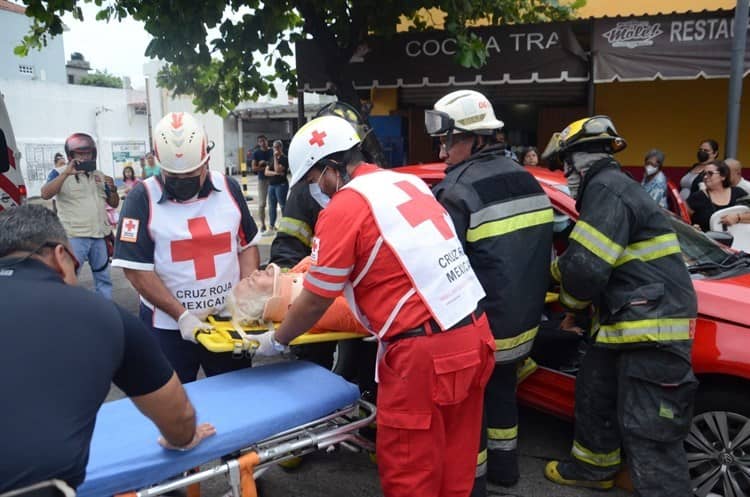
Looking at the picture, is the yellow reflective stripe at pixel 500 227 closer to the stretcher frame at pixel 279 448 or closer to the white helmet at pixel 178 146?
the stretcher frame at pixel 279 448

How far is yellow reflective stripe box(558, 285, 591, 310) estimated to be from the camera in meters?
2.93

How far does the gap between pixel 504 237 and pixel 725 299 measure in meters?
1.11

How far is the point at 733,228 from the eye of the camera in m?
5.40

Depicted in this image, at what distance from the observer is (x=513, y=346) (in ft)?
9.55

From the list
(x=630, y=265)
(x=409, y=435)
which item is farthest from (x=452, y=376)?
(x=630, y=265)

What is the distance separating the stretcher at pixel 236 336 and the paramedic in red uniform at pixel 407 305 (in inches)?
15.4

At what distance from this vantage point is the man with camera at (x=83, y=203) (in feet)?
19.0

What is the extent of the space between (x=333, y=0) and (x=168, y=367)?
555cm

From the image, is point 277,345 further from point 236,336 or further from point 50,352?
point 50,352

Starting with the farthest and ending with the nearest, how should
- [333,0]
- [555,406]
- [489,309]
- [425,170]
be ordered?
[333,0] → [425,170] → [555,406] → [489,309]

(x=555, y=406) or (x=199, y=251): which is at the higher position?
(x=199, y=251)

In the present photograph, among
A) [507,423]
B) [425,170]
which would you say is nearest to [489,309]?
[507,423]

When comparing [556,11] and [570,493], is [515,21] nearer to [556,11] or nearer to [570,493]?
[556,11]

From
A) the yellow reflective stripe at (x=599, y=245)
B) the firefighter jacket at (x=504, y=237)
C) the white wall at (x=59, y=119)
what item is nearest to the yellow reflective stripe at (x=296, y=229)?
the firefighter jacket at (x=504, y=237)
